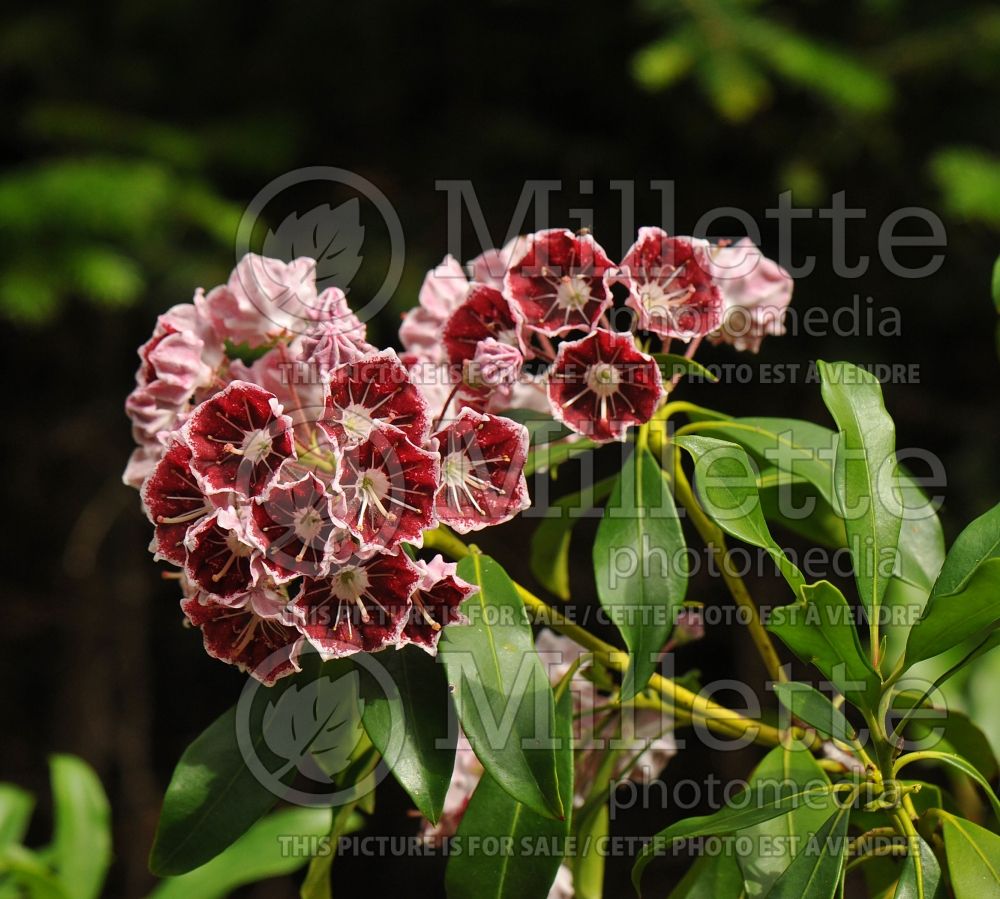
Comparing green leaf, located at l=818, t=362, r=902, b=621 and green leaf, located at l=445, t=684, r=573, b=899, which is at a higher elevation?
green leaf, located at l=818, t=362, r=902, b=621

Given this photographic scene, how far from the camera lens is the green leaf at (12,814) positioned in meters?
1.49

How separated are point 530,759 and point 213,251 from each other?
A: 2.15 m

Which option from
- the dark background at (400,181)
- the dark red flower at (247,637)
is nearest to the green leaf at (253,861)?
the dark red flower at (247,637)

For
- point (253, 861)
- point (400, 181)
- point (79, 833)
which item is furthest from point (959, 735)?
point (400, 181)

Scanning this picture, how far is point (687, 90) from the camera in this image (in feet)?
9.90

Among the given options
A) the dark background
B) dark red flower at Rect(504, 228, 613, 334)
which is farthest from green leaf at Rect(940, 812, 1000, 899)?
the dark background

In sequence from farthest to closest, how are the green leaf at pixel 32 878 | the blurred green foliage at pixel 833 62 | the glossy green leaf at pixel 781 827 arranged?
the blurred green foliage at pixel 833 62 → the green leaf at pixel 32 878 → the glossy green leaf at pixel 781 827

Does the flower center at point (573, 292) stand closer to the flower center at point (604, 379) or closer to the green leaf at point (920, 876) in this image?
the flower center at point (604, 379)

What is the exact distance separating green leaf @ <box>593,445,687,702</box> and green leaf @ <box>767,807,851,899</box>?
166 millimetres

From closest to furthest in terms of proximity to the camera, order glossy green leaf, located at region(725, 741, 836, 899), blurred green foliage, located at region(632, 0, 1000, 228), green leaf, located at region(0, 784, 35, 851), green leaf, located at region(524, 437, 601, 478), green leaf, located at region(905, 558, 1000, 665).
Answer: green leaf, located at region(905, 558, 1000, 665), glossy green leaf, located at region(725, 741, 836, 899), green leaf, located at region(524, 437, 601, 478), green leaf, located at region(0, 784, 35, 851), blurred green foliage, located at region(632, 0, 1000, 228)

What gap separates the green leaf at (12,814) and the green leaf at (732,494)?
1.08 meters

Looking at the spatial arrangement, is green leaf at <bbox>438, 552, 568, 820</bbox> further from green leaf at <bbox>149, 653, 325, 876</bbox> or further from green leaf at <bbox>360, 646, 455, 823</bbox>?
green leaf at <bbox>149, 653, 325, 876</bbox>

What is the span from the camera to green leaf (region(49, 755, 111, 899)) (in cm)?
156

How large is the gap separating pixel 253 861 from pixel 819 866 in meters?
0.99
